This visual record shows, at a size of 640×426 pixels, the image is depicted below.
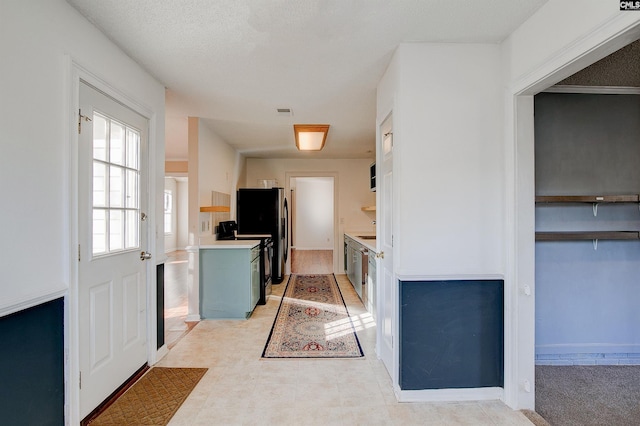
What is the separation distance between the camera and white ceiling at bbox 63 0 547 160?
172cm

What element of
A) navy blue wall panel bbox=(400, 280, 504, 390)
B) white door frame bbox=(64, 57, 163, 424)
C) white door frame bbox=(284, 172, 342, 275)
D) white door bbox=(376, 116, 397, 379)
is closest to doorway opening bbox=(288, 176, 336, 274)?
white door frame bbox=(284, 172, 342, 275)

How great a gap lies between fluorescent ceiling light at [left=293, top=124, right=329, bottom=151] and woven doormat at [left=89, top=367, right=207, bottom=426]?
2877mm

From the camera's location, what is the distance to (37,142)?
1.52 meters

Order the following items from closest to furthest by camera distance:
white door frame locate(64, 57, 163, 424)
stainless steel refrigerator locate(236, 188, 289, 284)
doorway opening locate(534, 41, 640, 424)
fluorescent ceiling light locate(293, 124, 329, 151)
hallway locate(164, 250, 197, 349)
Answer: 1. white door frame locate(64, 57, 163, 424)
2. doorway opening locate(534, 41, 640, 424)
3. hallway locate(164, 250, 197, 349)
4. fluorescent ceiling light locate(293, 124, 329, 151)
5. stainless steel refrigerator locate(236, 188, 289, 284)

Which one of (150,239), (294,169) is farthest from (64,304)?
(294,169)

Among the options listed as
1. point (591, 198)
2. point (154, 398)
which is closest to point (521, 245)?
point (591, 198)

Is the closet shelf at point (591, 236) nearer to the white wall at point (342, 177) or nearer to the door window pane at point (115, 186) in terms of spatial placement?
the door window pane at point (115, 186)

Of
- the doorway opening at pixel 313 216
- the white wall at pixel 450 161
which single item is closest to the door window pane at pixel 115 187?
the white wall at pixel 450 161

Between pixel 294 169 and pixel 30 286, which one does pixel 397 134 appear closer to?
pixel 30 286

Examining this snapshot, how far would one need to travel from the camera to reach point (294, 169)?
20.5ft

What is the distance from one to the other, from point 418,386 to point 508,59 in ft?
7.20

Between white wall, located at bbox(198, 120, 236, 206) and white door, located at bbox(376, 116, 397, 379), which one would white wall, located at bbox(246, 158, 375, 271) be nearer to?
white wall, located at bbox(198, 120, 236, 206)

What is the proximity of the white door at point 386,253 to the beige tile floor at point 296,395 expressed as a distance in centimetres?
22

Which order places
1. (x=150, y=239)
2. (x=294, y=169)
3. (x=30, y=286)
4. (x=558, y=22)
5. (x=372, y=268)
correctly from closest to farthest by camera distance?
1. (x=30, y=286)
2. (x=558, y=22)
3. (x=150, y=239)
4. (x=372, y=268)
5. (x=294, y=169)
